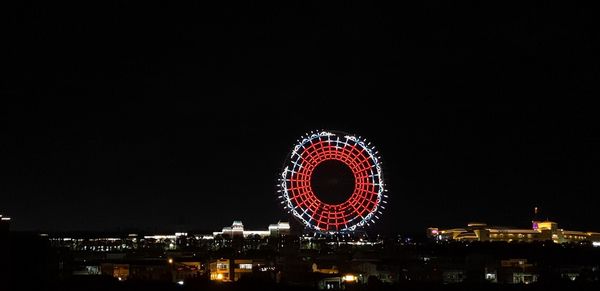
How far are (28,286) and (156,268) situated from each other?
16.0 metres

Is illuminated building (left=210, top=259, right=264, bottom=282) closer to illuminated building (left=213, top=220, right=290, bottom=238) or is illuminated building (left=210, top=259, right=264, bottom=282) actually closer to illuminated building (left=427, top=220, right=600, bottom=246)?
illuminated building (left=213, top=220, right=290, bottom=238)

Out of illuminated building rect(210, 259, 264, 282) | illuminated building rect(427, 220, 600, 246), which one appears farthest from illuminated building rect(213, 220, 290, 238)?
illuminated building rect(210, 259, 264, 282)

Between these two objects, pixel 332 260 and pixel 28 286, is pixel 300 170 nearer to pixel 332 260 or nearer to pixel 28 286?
pixel 332 260

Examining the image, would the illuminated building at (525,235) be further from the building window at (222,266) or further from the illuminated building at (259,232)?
the building window at (222,266)

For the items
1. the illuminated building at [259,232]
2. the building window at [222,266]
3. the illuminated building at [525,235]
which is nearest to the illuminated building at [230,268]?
the building window at [222,266]

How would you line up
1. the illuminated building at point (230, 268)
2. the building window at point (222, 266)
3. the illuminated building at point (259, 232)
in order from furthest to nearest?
the illuminated building at point (259, 232) → the building window at point (222, 266) → the illuminated building at point (230, 268)

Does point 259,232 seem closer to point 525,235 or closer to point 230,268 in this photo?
point 525,235

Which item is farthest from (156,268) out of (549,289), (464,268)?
(549,289)

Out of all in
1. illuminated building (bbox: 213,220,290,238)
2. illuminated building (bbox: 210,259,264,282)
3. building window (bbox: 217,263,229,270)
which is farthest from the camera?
illuminated building (bbox: 213,220,290,238)

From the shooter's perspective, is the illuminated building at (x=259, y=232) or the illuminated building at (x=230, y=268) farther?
the illuminated building at (x=259, y=232)

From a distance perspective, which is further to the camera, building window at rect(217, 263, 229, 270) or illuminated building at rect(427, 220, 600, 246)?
illuminated building at rect(427, 220, 600, 246)

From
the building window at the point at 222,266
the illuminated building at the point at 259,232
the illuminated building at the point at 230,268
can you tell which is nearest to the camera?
the illuminated building at the point at 230,268

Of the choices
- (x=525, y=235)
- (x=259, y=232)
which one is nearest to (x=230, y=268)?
(x=259, y=232)

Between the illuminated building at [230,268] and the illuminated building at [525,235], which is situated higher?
the illuminated building at [525,235]
